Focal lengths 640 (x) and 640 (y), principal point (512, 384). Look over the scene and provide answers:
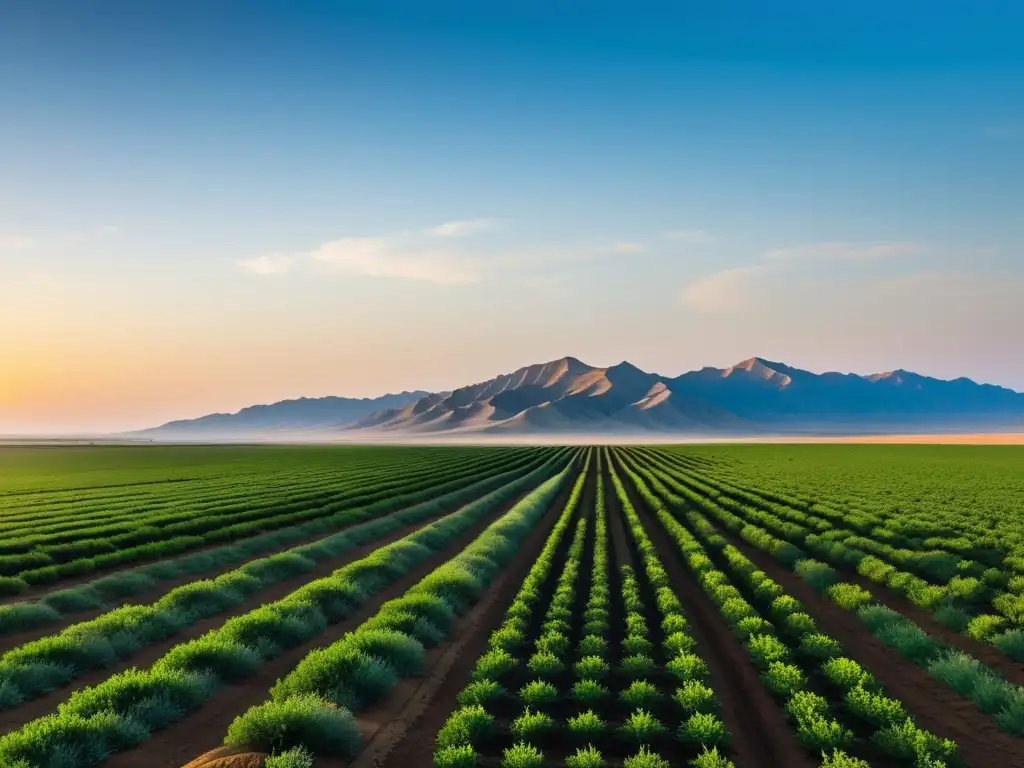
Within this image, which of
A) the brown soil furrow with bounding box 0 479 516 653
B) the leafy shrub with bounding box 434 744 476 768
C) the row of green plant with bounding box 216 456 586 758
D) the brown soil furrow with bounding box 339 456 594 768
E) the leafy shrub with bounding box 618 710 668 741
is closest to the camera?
the leafy shrub with bounding box 434 744 476 768

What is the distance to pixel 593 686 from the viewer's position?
11.1m

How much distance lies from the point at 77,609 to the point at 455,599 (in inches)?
417

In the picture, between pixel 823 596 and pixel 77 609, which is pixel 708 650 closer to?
pixel 823 596

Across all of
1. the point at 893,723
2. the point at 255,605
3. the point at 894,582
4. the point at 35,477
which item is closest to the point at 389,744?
the point at 893,723

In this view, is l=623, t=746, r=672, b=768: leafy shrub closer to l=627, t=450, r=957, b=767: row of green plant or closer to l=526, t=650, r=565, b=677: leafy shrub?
l=627, t=450, r=957, b=767: row of green plant

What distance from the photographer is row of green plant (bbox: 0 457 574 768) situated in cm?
892

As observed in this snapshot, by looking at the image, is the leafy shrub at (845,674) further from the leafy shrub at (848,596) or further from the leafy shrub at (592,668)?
the leafy shrub at (848,596)

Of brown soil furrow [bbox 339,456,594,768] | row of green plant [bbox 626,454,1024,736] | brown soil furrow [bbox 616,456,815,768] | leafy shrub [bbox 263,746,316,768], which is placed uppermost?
leafy shrub [bbox 263,746,316,768]

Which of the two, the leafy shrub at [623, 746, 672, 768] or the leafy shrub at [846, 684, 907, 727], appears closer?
the leafy shrub at [623, 746, 672, 768]

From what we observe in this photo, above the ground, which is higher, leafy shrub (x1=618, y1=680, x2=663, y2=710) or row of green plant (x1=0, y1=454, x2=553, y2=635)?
leafy shrub (x1=618, y1=680, x2=663, y2=710)

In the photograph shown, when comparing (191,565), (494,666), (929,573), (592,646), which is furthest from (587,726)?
(191,565)

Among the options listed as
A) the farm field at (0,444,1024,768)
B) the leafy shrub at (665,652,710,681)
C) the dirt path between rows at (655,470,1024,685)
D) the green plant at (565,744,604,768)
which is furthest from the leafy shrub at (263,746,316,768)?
the dirt path between rows at (655,470,1024,685)

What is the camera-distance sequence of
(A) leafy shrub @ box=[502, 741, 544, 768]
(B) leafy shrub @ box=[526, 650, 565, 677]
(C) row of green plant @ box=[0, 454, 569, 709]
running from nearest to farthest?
(A) leafy shrub @ box=[502, 741, 544, 768]
(C) row of green plant @ box=[0, 454, 569, 709]
(B) leafy shrub @ box=[526, 650, 565, 677]

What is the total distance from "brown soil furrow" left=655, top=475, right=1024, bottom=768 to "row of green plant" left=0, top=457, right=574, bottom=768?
40.2ft
